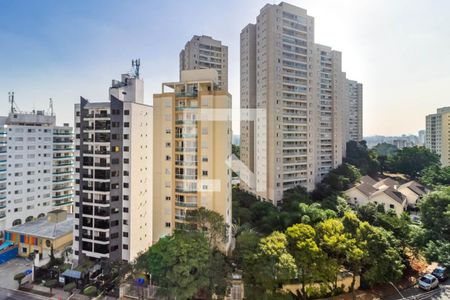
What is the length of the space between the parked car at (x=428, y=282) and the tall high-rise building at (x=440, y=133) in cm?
5200

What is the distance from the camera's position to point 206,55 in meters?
47.2

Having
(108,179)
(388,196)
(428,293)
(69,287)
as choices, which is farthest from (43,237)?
(388,196)

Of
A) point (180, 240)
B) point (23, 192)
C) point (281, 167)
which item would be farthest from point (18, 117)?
point (281, 167)

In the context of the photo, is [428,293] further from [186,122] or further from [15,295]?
[15,295]

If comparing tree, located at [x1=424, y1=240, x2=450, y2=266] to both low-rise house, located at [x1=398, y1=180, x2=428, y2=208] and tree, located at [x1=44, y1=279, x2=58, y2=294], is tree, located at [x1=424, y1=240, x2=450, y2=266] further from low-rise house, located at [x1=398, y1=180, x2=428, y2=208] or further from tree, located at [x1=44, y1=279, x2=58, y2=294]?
tree, located at [x1=44, y1=279, x2=58, y2=294]

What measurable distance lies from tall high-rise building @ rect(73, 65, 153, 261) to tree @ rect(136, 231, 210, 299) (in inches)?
257

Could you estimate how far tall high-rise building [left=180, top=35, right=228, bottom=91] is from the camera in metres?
46.3

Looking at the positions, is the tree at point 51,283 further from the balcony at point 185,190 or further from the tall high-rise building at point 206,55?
the tall high-rise building at point 206,55

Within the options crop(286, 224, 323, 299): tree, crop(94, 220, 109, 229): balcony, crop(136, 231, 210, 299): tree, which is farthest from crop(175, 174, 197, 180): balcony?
crop(286, 224, 323, 299): tree

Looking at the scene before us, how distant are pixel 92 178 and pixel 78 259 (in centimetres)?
708

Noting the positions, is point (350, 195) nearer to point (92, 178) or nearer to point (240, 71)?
point (240, 71)

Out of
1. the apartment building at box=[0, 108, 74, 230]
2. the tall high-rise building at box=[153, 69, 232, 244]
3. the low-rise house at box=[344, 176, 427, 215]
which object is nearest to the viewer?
the tall high-rise building at box=[153, 69, 232, 244]

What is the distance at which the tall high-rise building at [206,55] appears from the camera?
46312mm

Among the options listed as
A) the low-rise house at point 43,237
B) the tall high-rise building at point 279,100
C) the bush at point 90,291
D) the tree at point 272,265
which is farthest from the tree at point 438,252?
the low-rise house at point 43,237
